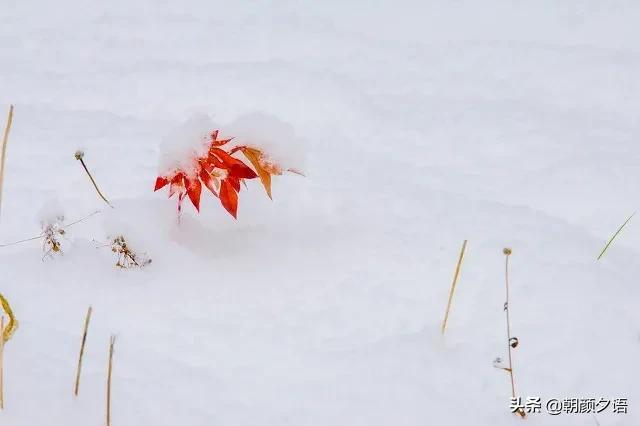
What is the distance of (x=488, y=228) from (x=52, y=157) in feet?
3.53

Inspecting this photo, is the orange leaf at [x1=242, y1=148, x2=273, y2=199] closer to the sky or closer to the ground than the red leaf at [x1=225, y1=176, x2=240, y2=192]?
closer to the sky

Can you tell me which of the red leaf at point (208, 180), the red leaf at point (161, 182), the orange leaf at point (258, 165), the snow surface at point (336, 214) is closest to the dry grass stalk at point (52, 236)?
the snow surface at point (336, 214)

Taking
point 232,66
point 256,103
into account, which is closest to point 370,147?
point 256,103

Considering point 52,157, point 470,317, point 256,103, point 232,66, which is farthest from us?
point 232,66

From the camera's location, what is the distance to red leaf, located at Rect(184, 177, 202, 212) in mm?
1530

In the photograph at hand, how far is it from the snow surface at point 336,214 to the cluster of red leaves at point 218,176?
0.09 m

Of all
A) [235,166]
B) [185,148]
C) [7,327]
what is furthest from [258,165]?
[7,327]

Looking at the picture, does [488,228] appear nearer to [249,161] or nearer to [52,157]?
[249,161]

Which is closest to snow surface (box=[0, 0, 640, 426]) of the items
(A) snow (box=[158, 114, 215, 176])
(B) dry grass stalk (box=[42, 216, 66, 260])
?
(B) dry grass stalk (box=[42, 216, 66, 260])

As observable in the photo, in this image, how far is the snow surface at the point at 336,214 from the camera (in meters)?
1.30

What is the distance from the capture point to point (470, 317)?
1.42 metres

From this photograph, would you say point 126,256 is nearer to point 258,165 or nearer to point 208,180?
point 208,180

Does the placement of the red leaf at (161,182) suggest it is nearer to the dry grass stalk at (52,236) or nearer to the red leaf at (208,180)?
the red leaf at (208,180)

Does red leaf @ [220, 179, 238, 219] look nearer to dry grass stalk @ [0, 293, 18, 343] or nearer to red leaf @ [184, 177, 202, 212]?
red leaf @ [184, 177, 202, 212]
